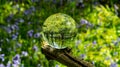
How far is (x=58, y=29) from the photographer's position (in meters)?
3.22

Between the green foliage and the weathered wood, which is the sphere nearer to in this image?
the weathered wood

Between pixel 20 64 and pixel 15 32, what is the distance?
1021 mm

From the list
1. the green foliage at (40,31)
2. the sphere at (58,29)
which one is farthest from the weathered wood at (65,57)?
the green foliage at (40,31)

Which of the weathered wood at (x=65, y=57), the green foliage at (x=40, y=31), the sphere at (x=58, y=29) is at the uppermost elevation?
the sphere at (x=58, y=29)

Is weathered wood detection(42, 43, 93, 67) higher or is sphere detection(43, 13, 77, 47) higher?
sphere detection(43, 13, 77, 47)

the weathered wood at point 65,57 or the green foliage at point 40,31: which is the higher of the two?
the weathered wood at point 65,57

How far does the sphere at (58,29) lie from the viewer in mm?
3221

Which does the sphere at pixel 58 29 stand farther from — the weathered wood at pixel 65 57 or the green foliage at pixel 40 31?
the green foliage at pixel 40 31

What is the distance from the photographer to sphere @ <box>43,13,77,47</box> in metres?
3.22

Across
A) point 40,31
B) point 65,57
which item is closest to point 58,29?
point 65,57

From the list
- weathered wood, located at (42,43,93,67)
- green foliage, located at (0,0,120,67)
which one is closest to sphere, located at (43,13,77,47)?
weathered wood, located at (42,43,93,67)

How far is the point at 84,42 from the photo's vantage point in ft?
17.7

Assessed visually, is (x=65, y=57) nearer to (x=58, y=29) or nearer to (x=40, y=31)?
(x=58, y=29)

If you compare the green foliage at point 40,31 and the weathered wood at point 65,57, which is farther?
the green foliage at point 40,31
